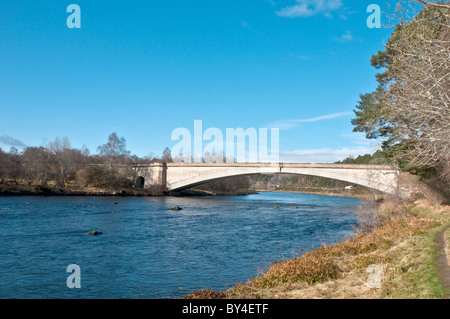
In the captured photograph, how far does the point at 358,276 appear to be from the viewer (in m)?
11.4

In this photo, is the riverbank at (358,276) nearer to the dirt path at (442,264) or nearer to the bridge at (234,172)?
the dirt path at (442,264)

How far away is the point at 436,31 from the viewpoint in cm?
1448

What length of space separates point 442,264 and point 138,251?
1458 cm

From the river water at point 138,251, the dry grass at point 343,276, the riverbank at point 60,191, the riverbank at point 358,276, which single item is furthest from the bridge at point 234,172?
the riverbank at point 358,276

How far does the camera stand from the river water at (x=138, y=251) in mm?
13602

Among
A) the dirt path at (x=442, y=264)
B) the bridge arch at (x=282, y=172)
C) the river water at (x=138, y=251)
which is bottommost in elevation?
the river water at (x=138, y=251)

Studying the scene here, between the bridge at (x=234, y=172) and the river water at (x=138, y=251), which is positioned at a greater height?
the bridge at (x=234, y=172)

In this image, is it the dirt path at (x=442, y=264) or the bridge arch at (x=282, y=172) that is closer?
the dirt path at (x=442, y=264)

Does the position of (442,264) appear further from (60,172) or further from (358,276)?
(60,172)

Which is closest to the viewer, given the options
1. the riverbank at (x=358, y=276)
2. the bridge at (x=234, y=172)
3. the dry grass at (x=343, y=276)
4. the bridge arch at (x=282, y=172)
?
the riverbank at (x=358, y=276)

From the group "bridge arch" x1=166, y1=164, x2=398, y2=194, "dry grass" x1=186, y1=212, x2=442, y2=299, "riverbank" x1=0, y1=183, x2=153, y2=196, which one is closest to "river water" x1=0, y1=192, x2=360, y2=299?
"dry grass" x1=186, y1=212, x2=442, y2=299

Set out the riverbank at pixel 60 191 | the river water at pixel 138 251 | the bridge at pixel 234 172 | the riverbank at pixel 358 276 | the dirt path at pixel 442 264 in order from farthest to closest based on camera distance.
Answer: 1. the riverbank at pixel 60 191
2. the bridge at pixel 234 172
3. the river water at pixel 138 251
4. the riverbank at pixel 358 276
5. the dirt path at pixel 442 264

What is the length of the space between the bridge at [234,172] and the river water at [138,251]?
20.6 meters
